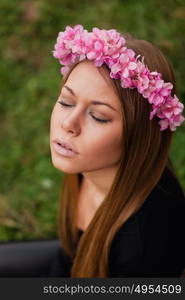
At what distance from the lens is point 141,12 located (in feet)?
15.0

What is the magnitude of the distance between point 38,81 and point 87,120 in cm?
262

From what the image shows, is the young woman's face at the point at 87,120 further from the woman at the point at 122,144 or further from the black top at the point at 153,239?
the black top at the point at 153,239

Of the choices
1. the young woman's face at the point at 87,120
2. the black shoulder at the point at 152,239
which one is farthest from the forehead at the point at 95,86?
the black shoulder at the point at 152,239

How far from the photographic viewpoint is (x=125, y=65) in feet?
6.48

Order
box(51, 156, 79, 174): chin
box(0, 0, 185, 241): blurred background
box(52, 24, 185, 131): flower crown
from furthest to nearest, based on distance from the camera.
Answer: box(0, 0, 185, 241): blurred background, box(51, 156, 79, 174): chin, box(52, 24, 185, 131): flower crown

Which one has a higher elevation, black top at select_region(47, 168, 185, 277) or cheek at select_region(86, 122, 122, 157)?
cheek at select_region(86, 122, 122, 157)

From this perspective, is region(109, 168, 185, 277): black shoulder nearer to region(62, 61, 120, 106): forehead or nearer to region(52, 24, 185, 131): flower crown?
region(52, 24, 185, 131): flower crown

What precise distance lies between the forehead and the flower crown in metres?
0.04

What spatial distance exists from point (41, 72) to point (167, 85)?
9.06 ft

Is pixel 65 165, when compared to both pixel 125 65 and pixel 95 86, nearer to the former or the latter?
pixel 95 86

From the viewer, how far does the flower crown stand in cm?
197

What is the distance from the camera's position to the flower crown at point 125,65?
1974mm

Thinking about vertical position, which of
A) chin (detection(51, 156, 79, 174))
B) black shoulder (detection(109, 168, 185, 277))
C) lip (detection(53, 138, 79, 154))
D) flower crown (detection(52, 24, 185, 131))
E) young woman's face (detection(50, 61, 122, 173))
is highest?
flower crown (detection(52, 24, 185, 131))

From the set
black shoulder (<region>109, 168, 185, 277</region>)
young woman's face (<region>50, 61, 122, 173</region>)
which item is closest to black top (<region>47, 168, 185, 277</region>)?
black shoulder (<region>109, 168, 185, 277</region>)
